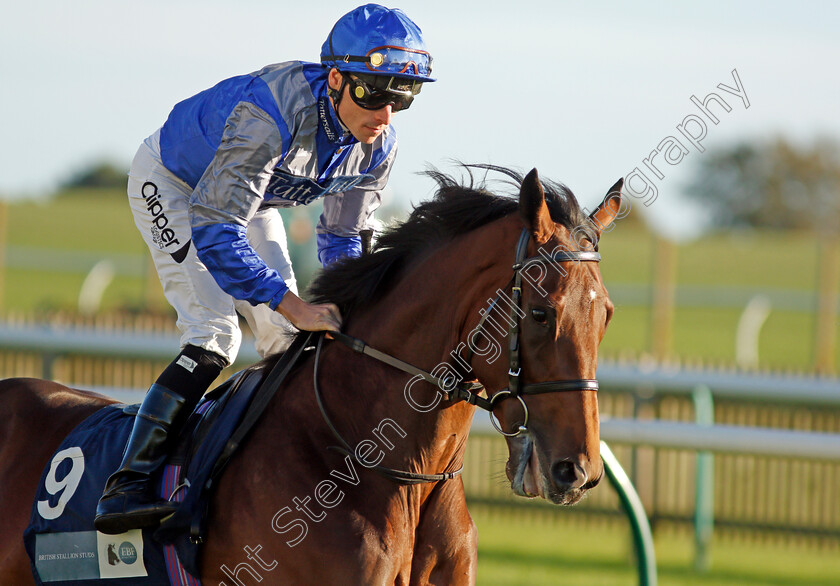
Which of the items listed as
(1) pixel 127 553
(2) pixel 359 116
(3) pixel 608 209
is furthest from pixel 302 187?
(1) pixel 127 553

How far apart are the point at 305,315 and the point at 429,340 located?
14.6 inches

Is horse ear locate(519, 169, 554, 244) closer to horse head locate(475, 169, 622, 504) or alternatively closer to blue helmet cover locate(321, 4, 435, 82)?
horse head locate(475, 169, 622, 504)

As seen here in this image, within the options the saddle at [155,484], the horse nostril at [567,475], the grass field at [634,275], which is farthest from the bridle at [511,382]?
the grass field at [634,275]

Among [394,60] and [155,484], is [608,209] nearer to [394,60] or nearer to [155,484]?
[394,60]

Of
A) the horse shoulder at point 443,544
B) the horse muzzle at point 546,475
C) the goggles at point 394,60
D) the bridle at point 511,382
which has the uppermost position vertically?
the goggles at point 394,60

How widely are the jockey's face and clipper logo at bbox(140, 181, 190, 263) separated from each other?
67 centimetres

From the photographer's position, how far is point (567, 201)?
2797 mm

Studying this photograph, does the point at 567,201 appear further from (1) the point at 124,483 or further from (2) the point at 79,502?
(2) the point at 79,502

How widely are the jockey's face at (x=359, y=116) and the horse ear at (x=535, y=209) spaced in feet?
2.06

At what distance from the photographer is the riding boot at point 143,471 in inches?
114

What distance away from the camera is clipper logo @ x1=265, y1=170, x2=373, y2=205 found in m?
3.18

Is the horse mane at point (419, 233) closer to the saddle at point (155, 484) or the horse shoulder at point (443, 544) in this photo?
the saddle at point (155, 484)

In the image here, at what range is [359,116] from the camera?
3.05 meters

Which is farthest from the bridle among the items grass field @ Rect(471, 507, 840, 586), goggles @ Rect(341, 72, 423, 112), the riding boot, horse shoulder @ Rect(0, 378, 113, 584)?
grass field @ Rect(471, 507, 840, 586)
